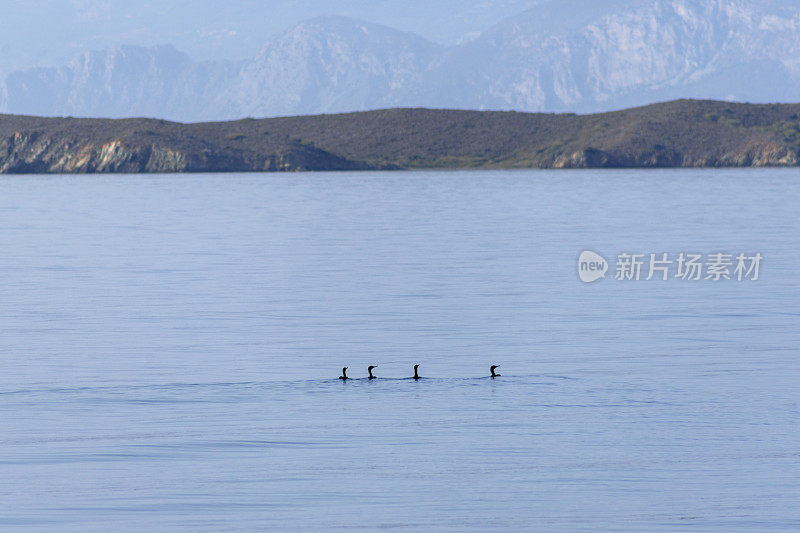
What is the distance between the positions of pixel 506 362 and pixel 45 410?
7.99 metres

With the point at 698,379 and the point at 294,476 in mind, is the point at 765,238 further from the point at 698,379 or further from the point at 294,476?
the point at 294,476

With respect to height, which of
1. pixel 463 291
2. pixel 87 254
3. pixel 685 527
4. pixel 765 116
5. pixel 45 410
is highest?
pixel 765 116

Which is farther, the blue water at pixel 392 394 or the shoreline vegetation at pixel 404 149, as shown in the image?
the shoreline vegetation at pixel 404 149

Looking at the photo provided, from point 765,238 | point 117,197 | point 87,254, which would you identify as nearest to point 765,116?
point 117,197

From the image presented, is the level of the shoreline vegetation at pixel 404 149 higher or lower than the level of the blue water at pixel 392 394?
higher

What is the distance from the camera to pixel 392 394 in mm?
19281

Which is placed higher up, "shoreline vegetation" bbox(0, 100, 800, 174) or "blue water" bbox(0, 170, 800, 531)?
"shoreline vegetation" bbox(0, 100, 800, 174)

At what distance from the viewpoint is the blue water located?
526 inches

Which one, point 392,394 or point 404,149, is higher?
point 404,149

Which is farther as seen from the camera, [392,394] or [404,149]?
[404,149]

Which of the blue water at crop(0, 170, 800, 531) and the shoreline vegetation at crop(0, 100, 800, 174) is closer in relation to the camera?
the blue water at crop(0, 170, 800, 531)

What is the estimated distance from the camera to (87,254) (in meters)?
45.0

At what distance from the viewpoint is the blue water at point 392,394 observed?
1336 cm

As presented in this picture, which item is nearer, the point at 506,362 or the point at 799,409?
the point at 799,409
